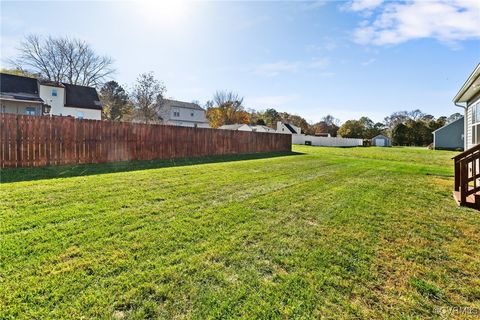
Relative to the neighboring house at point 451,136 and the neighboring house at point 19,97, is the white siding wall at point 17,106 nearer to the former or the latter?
the neighboring house at point 19,97

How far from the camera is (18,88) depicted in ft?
69.5

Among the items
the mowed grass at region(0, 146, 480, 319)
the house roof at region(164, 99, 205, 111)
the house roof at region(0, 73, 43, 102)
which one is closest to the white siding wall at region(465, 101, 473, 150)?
the mowed grass at region(0, 146, 480, 319)

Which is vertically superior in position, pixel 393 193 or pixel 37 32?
pixel 37 32

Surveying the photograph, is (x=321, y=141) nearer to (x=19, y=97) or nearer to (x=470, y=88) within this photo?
(x=470, y=88)

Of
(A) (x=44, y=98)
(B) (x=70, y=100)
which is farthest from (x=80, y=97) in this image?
(A) (x=44, y=98)

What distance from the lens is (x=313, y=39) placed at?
11781 millimetres

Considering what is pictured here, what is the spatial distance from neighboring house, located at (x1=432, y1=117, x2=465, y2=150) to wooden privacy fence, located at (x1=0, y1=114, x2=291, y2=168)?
109 ft

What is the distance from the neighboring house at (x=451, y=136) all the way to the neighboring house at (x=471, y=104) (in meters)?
27.8

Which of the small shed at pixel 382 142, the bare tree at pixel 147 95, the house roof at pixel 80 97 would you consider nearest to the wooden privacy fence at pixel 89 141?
the bare tree at pixel 147 95

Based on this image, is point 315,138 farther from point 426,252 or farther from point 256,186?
point 426,252

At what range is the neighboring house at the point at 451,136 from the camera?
31.8 metres

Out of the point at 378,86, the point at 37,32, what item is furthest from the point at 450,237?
the point at 37,32

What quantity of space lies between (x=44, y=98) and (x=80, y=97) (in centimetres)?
Answer: 366

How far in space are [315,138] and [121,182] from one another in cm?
3523
